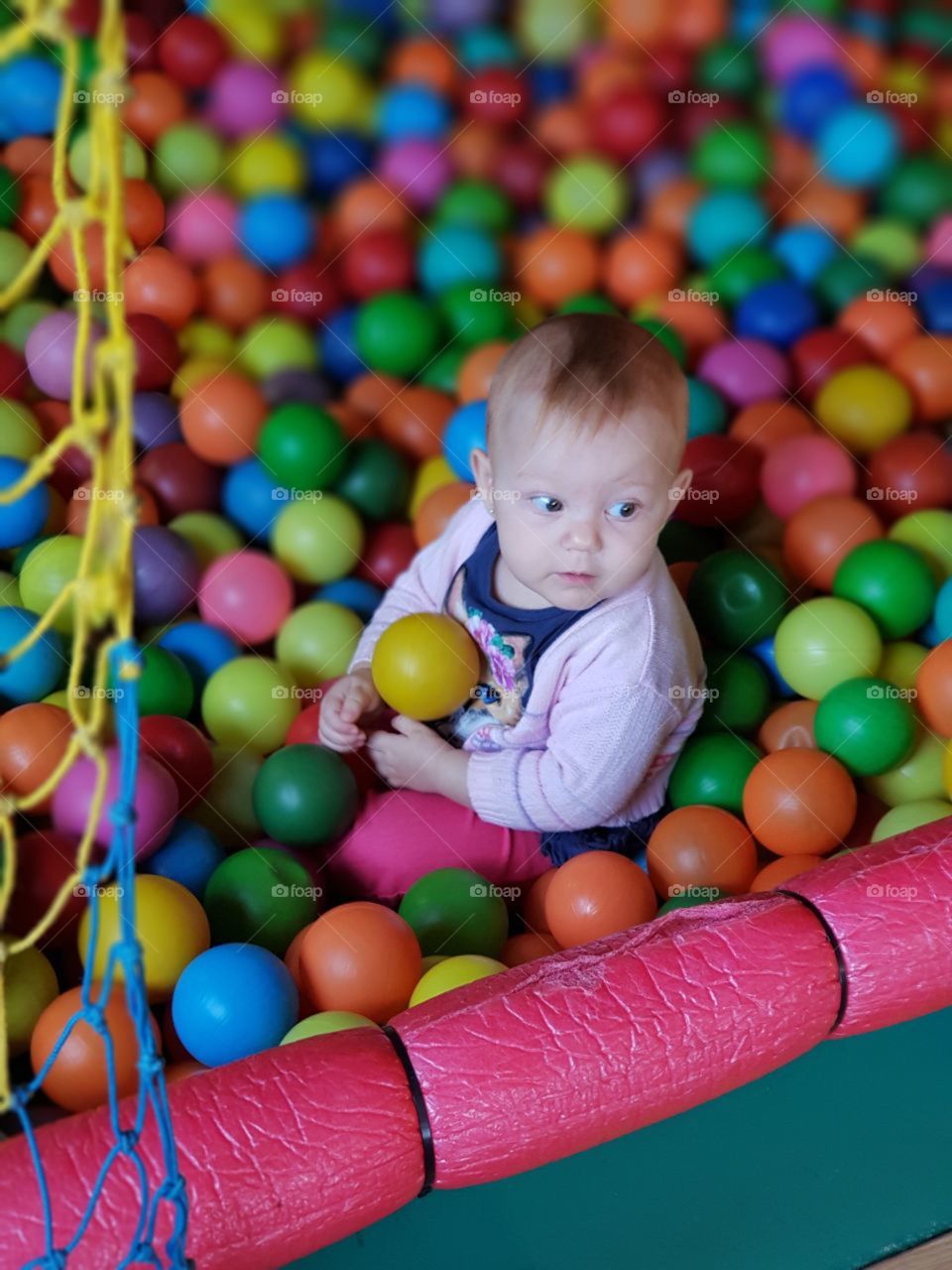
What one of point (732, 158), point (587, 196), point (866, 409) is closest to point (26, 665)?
point (866, 409)

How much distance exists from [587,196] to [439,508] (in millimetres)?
690

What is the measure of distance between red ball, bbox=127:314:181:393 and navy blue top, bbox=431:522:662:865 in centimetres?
58

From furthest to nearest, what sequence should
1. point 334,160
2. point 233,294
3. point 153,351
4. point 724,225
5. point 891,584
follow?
point 334,160
point 724,225
point 233,294
point 153,351
point 891,584

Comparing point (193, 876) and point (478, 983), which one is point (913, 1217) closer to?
point (478, 983)

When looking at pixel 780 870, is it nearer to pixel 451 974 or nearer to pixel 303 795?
pixel 451 974

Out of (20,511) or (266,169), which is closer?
(20,511)

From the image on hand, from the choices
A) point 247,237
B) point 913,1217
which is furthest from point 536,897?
point 247,237

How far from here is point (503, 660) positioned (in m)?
1.29

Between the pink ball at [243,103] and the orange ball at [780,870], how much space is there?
4.58 feet

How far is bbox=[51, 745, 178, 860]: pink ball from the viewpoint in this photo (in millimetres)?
1190

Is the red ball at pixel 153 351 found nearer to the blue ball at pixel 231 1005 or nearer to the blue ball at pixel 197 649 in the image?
the blue ball at pixel 197 649

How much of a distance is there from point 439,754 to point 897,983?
0.47m

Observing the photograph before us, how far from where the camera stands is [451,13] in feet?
7.50

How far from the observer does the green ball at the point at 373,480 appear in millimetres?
1635
